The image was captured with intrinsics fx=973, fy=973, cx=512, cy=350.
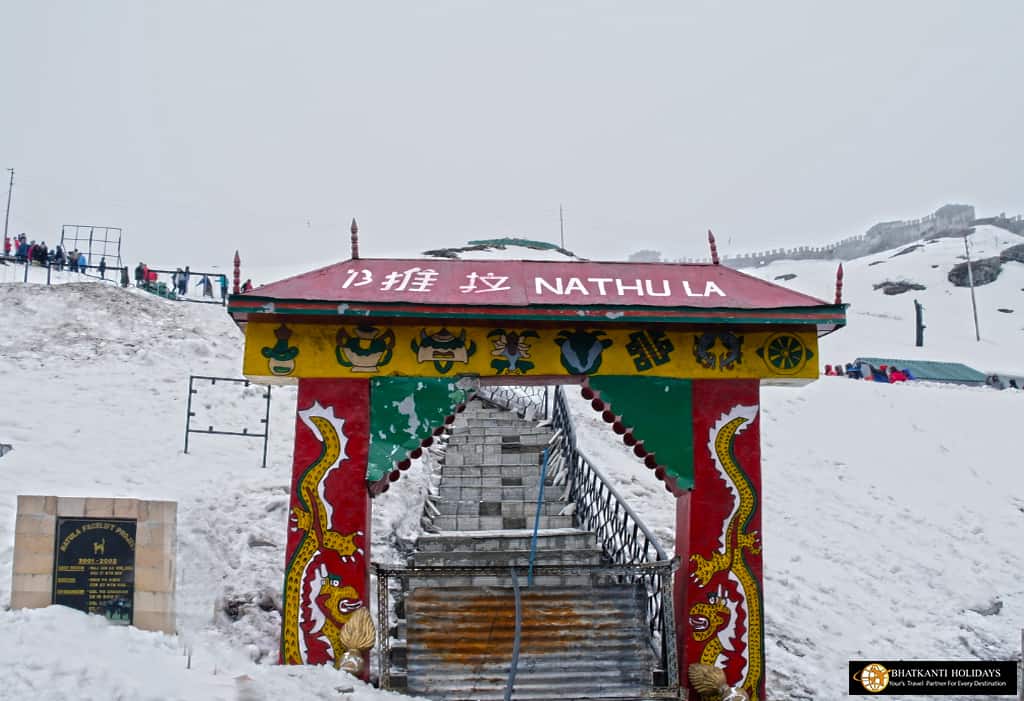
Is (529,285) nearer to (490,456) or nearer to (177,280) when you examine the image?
(490,456)

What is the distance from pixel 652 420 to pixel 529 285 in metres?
1.92

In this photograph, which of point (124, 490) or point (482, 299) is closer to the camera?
point (482, 299)

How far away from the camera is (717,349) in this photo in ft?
33.8

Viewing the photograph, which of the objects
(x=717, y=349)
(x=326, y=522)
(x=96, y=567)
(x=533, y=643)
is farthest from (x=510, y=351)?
(x=96, y=567)

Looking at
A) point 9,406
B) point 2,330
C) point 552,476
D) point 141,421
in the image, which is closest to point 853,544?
point 552,476

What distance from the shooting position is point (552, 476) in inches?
602

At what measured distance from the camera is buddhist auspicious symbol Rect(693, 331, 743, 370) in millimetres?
10289

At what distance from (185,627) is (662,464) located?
5229mm

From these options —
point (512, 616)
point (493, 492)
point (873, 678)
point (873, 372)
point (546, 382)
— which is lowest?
point (873, 678)

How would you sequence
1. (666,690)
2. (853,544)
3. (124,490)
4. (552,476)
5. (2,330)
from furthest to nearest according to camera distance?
1. (2,330)
2. (853,544)
3. (552,476)
4. (124,490)
5. (666,690)

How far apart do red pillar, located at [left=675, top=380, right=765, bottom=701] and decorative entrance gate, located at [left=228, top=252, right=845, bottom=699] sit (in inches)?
0.6

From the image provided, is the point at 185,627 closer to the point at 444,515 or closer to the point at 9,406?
the point at 444,515

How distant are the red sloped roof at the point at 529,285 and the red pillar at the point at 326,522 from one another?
38.9 inches

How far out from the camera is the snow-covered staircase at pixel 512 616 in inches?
384
